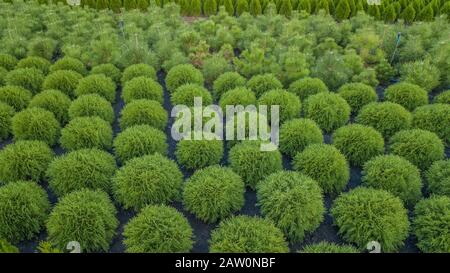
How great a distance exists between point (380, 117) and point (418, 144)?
1029 millimetres

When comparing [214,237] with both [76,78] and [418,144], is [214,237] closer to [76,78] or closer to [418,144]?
[418,144]

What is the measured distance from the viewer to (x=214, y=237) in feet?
16.9

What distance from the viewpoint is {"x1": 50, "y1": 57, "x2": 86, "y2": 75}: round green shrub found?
917 centimetres

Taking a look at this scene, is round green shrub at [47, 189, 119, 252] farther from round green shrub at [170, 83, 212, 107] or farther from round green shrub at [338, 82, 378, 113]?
round green shrub at [338, 82, 378, 113]

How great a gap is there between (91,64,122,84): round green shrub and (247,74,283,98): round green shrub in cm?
333

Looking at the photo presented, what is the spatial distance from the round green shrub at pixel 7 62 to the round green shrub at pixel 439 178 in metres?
9.80

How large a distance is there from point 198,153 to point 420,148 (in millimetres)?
3970

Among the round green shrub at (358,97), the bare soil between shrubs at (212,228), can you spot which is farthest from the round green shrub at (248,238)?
the round green shrub at (358,97)

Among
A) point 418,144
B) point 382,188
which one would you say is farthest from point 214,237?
point 418,144

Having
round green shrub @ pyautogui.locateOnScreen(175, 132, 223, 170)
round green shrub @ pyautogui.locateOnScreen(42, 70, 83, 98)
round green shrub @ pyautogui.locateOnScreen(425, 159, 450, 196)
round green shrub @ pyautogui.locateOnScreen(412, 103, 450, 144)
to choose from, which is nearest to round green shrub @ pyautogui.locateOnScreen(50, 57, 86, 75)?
round green shrub @ pyautogui.locateOnScreen(42, 70, 83, 98)

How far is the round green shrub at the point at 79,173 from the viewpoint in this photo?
5.97 m

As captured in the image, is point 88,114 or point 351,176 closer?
point 351,176

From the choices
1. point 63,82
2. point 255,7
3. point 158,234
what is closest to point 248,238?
point 158,234

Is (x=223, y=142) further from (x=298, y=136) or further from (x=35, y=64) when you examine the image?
(x=35, y=64)
